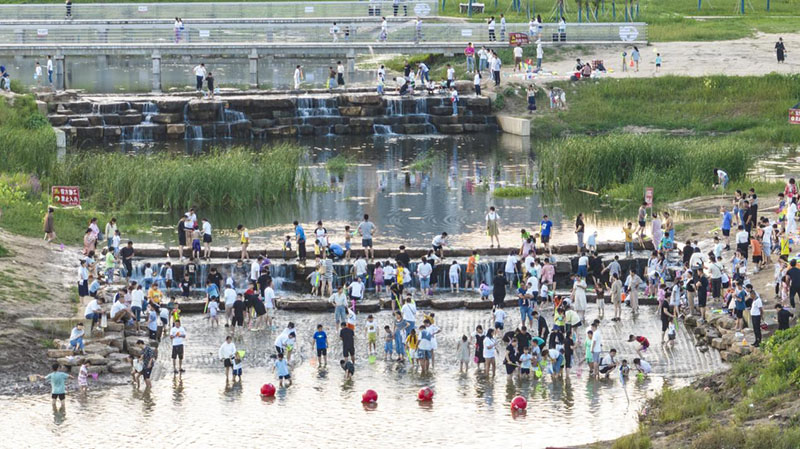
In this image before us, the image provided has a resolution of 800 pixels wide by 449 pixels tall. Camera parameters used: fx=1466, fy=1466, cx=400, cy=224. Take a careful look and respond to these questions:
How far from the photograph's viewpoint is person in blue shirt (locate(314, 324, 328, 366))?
121 ft

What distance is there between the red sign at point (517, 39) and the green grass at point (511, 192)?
24964 mm

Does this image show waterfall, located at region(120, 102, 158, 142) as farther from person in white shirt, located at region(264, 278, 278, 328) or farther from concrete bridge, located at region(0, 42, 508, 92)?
person in white shirt, located at region(264, 278, 278, 328)

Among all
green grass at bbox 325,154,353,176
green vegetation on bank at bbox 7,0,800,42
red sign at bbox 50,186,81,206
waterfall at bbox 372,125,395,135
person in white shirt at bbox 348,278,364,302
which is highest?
green vegetation on bank at bbox 7,0,800,42

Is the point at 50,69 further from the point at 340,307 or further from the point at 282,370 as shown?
the point at 282,370

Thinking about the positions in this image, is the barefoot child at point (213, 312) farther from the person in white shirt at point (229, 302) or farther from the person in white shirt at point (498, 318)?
the person in white shirt at point (498, 318)

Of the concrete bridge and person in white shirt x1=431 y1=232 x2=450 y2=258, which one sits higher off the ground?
the concrete bridge

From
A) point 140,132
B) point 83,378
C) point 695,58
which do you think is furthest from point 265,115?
point 83,378

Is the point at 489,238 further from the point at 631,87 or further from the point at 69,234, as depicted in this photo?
the point at 631,87

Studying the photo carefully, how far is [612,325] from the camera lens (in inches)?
1606

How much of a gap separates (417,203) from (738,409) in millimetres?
28826

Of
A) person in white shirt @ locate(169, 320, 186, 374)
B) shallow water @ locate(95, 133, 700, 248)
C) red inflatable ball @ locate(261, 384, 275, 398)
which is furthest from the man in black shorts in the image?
shallow water @ locate(95, 133, 700, 248)

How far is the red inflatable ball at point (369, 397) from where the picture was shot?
112ft

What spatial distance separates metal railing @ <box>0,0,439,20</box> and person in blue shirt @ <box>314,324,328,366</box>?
57326mm

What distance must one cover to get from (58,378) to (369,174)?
3199 centimetres
